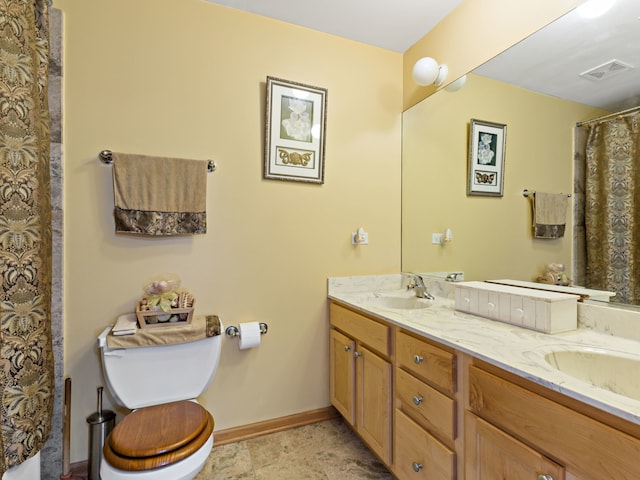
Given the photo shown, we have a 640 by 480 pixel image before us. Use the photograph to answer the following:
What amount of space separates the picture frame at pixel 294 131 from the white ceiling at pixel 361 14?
38 centimetres

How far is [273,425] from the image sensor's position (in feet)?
6.31

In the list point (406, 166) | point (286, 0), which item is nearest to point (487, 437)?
point (406, 166)

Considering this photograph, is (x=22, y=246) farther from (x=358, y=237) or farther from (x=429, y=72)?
(x=429, y=72)

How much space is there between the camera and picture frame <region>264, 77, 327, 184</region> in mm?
1871

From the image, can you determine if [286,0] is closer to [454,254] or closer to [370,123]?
[370,123]

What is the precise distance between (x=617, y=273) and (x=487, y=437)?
0.81 metres

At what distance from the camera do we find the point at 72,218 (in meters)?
1.55

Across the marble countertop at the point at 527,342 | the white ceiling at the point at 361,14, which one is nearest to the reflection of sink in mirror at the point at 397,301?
the marble countertop at the point at 527,342

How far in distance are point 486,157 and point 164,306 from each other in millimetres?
1831

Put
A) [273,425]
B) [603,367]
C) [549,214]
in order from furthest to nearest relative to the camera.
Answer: [273,425], [549,214], [603,367]

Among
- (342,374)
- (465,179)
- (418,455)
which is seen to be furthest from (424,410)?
(465,179)

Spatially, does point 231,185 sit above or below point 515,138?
below

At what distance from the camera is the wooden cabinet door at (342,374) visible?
1.79 m

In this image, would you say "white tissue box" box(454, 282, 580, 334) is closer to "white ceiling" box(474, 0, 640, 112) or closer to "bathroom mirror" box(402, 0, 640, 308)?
"bathroom mirror" box(402, 0, 640, 308)
